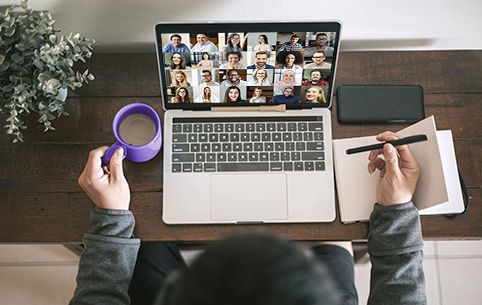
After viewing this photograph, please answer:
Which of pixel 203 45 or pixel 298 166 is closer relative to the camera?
pixel 203 45

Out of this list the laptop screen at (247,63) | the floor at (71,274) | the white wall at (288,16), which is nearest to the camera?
the laptop screen at (247,63)

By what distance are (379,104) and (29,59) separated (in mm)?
831

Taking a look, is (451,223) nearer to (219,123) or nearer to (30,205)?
(219,123)

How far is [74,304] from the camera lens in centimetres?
80

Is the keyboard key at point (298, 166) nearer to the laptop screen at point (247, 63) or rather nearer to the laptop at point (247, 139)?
the laptop at point (247, 139)

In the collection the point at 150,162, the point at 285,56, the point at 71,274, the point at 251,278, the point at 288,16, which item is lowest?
the point at 71,274

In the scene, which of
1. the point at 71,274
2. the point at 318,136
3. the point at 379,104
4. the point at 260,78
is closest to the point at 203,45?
the point at 260,78

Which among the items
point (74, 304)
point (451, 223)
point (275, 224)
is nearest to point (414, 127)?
point (451, 223)

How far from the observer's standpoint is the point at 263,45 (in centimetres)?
77

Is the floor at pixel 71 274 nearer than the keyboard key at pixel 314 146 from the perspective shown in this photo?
No

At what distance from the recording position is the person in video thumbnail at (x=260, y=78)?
829 mm

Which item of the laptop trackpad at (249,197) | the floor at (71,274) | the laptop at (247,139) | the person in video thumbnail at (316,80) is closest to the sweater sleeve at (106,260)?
the laptop at (247,139)

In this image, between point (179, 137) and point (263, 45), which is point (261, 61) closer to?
point (263, 45)

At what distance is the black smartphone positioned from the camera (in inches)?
36.7
